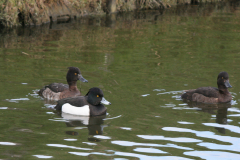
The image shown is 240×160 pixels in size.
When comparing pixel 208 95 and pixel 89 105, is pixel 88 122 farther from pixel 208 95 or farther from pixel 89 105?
pixel 208 95

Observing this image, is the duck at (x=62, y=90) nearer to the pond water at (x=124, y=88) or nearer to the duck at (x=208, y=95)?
the pond water at (x=124, y=88)

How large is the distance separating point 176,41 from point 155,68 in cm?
629

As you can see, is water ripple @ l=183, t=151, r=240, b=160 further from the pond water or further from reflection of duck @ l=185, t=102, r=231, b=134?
reflection of duck @ l=185, t=102, r=231, b=134

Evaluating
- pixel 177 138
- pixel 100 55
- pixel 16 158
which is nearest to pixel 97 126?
pixel 177 138

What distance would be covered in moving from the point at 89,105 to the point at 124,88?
2.33 metres

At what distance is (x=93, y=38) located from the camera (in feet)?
73.0

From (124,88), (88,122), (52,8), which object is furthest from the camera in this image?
(52,8)

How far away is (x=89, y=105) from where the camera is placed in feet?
36.6

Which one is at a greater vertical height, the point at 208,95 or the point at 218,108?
→ the point at 208,95

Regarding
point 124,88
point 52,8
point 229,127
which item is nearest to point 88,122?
point 124,88

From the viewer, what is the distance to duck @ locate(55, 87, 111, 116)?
436 inches

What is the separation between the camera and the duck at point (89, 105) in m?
11.1

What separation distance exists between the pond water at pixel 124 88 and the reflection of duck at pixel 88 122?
0.02 meters

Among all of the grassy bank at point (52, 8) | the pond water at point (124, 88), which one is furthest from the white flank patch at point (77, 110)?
the grassy bank at point (52, 8)
